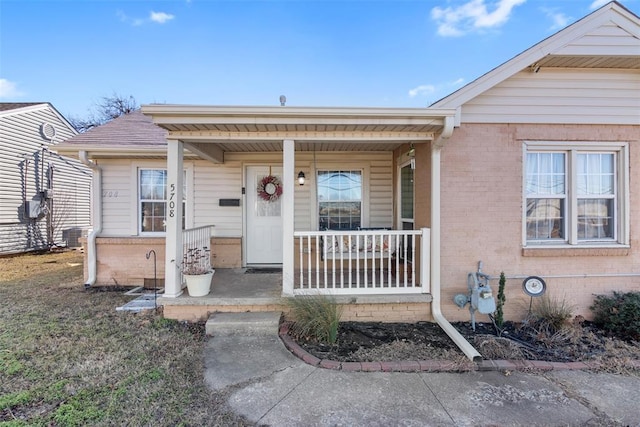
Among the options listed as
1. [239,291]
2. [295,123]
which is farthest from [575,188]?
[239,291]

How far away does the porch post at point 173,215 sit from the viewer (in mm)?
4469

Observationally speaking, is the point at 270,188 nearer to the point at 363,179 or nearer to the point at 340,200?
the point at 340,200

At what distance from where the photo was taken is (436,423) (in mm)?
2428

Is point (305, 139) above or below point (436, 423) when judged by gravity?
above

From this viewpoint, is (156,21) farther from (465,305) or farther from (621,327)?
(621,327)

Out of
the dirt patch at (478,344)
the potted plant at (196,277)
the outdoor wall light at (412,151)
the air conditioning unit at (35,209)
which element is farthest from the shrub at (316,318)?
the air conditioning unit at (35,209)

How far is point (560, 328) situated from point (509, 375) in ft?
5.66

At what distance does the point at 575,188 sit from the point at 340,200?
406cm

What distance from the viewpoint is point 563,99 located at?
466 cm

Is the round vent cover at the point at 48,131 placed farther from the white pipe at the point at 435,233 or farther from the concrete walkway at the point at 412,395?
the white pipe at the point at 435,233

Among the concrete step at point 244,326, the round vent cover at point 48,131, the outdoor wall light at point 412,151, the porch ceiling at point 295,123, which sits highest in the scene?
the round vent cover at point 48,131

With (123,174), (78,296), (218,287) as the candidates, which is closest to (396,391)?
(218,287)

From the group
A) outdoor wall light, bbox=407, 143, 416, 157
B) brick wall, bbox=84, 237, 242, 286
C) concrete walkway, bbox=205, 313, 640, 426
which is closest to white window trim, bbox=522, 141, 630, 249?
outdoor wall light, bbox=407, 143, 416, 157

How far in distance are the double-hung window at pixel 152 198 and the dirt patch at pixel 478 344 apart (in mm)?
4661
